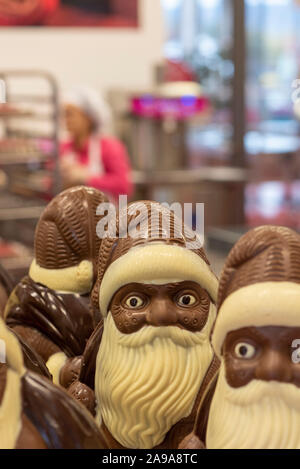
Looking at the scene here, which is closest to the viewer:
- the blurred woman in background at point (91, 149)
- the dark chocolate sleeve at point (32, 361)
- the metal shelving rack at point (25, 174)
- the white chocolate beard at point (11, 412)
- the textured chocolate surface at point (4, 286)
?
the white chocolate beard at point (11, 412)

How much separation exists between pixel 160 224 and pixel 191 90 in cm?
395

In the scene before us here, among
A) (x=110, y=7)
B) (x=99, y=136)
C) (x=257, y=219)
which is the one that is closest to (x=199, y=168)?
(x=257, y=219)

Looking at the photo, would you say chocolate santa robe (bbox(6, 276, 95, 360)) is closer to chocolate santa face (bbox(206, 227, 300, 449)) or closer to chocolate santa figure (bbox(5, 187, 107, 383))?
chocolate santa figure (bbox(5, 187, 107, 383))

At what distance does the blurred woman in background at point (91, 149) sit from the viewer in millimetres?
3180

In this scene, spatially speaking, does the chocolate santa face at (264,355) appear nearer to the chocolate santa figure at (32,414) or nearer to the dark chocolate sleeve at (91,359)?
the chocolate santa figure at (32,414)

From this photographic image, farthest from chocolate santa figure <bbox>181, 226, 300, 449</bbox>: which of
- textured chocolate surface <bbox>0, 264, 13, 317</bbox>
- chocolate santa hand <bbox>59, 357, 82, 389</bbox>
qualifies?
textured chocolate surface <bbox>0, 264, 13, 317</bbox>

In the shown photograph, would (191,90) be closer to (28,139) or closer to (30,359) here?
(28,139)

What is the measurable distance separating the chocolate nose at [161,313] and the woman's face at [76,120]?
7.85 feet

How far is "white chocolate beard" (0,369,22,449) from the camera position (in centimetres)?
65

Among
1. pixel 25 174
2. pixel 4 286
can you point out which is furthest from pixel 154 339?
pixel 25 174

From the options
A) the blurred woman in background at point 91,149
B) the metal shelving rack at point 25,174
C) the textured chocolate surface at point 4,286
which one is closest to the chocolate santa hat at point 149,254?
the textured chocolate surface at point 4,286

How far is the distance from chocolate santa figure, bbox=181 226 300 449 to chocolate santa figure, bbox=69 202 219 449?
18cm

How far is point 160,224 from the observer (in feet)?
2.93

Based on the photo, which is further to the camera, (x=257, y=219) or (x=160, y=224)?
(x=257, y=219)
